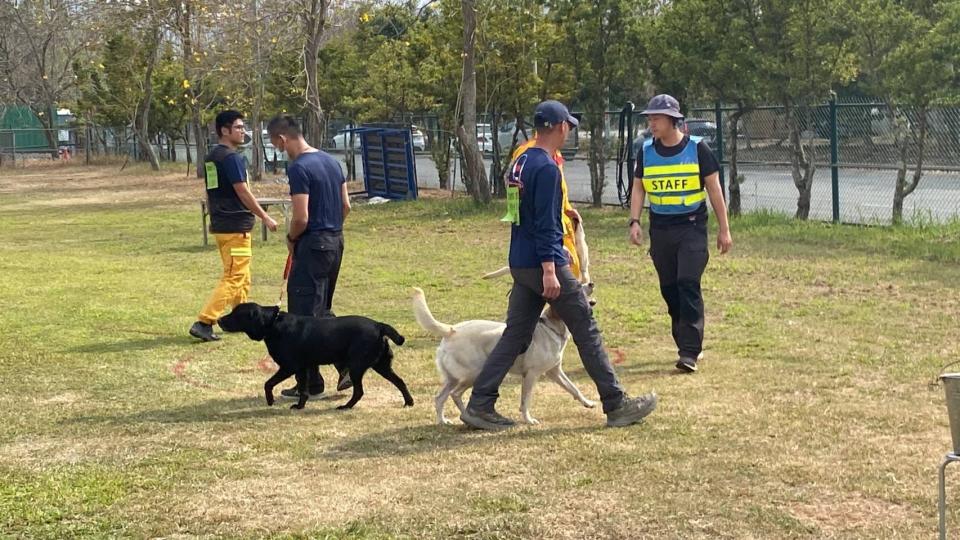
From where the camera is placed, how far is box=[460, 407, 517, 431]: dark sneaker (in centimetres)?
638

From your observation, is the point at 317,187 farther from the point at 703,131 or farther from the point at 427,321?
the point at 703,131

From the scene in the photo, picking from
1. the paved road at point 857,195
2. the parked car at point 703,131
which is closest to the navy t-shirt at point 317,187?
the paved road at point 857,195

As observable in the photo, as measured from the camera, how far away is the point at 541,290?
6258 mm

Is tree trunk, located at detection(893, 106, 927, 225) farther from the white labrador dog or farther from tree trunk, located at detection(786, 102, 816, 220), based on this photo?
the white labrador dog

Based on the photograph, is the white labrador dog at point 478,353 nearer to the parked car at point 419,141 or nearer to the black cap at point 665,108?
the black cap at point 665,108

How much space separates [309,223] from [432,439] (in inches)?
75.2

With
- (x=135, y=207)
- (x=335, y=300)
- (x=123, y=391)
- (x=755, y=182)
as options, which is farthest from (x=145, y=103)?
(x=123, y=391)

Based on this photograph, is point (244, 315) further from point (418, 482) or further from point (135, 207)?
point (135, 207)

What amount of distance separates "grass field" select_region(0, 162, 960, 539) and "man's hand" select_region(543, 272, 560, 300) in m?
0.74

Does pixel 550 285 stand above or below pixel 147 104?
below

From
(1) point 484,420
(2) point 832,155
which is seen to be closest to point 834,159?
(2) point 832,155

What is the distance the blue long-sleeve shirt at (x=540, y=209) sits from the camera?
613 centimetres

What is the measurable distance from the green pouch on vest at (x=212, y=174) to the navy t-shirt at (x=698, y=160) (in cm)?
337

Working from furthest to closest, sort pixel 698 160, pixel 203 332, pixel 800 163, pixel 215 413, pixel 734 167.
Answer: pixel 734 167 → pixel 800 163 → pixel 203 332 → pixel 698 160 → pixel 215 413
